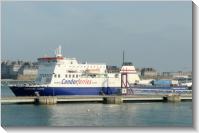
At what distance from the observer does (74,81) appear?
25.5 meters

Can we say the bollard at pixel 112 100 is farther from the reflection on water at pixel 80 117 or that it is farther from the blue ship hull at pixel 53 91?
the blue ship hull at pixel 53 91

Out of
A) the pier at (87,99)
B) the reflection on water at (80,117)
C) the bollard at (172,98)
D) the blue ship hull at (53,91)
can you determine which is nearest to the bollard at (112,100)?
the pier at (87,99)

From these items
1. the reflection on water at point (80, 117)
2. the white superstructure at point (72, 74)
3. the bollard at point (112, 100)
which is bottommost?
the reflection on water at point (80, 117)

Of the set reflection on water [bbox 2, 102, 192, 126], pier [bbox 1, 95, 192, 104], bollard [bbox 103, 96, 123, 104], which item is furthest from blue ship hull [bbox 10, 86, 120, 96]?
reflection on water [bbox 2, 102, 192, 126]

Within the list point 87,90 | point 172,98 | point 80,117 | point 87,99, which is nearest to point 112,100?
point 87,99

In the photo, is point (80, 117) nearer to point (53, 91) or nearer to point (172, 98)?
point (53, 91)

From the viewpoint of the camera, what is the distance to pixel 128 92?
27.1 m

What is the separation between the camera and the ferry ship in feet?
82.0

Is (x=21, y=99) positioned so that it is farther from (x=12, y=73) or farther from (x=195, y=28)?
(x=12, y=73)

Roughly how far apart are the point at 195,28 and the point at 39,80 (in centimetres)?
1942

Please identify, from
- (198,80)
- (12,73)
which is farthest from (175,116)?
(12,73)

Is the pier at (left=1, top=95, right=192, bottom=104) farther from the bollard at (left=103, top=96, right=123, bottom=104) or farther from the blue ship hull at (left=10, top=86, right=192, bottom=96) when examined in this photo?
the blue ship hull at (left=10, top=86, right=192, bottom=96)

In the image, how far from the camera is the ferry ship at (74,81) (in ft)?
82.0

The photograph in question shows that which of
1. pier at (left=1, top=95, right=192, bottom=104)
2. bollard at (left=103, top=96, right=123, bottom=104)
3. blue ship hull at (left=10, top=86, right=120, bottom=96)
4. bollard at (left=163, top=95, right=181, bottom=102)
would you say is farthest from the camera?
blue ship hull at (left=10, top=86, right=120, bottom=96)
